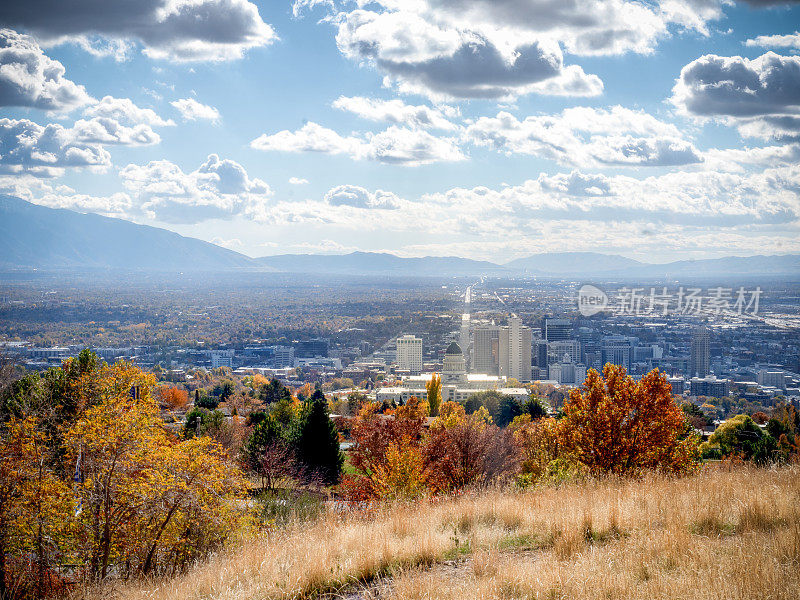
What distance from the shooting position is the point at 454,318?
118 meters

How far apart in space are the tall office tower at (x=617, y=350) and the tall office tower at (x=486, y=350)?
55.2ft

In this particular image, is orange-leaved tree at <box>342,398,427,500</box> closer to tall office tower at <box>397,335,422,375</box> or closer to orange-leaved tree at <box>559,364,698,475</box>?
orange-leaved tree at <box>559,364,698,475</box>

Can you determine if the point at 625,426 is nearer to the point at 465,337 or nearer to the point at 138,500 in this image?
the point at 138,500

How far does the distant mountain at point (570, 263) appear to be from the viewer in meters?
169

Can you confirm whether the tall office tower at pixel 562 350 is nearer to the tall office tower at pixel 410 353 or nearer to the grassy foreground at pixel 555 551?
→ the tall office tower at pixel 410 353

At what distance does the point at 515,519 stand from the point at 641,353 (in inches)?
3133

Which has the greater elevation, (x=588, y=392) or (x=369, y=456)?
(x=588, y=392)

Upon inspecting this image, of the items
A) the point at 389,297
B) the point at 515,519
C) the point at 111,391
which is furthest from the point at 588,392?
the point at 389,297

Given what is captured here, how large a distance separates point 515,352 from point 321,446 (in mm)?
72048

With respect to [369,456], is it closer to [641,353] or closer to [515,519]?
[515,519]

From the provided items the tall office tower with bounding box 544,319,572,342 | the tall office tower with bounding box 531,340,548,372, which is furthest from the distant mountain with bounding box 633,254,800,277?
the tall office tower with bounding box 531,340,548,372

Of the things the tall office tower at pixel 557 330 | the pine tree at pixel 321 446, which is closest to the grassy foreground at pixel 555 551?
the pine tree at pixel 321 446

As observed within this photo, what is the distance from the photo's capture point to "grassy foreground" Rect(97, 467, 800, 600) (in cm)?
414

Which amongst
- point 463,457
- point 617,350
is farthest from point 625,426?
point 617,350
